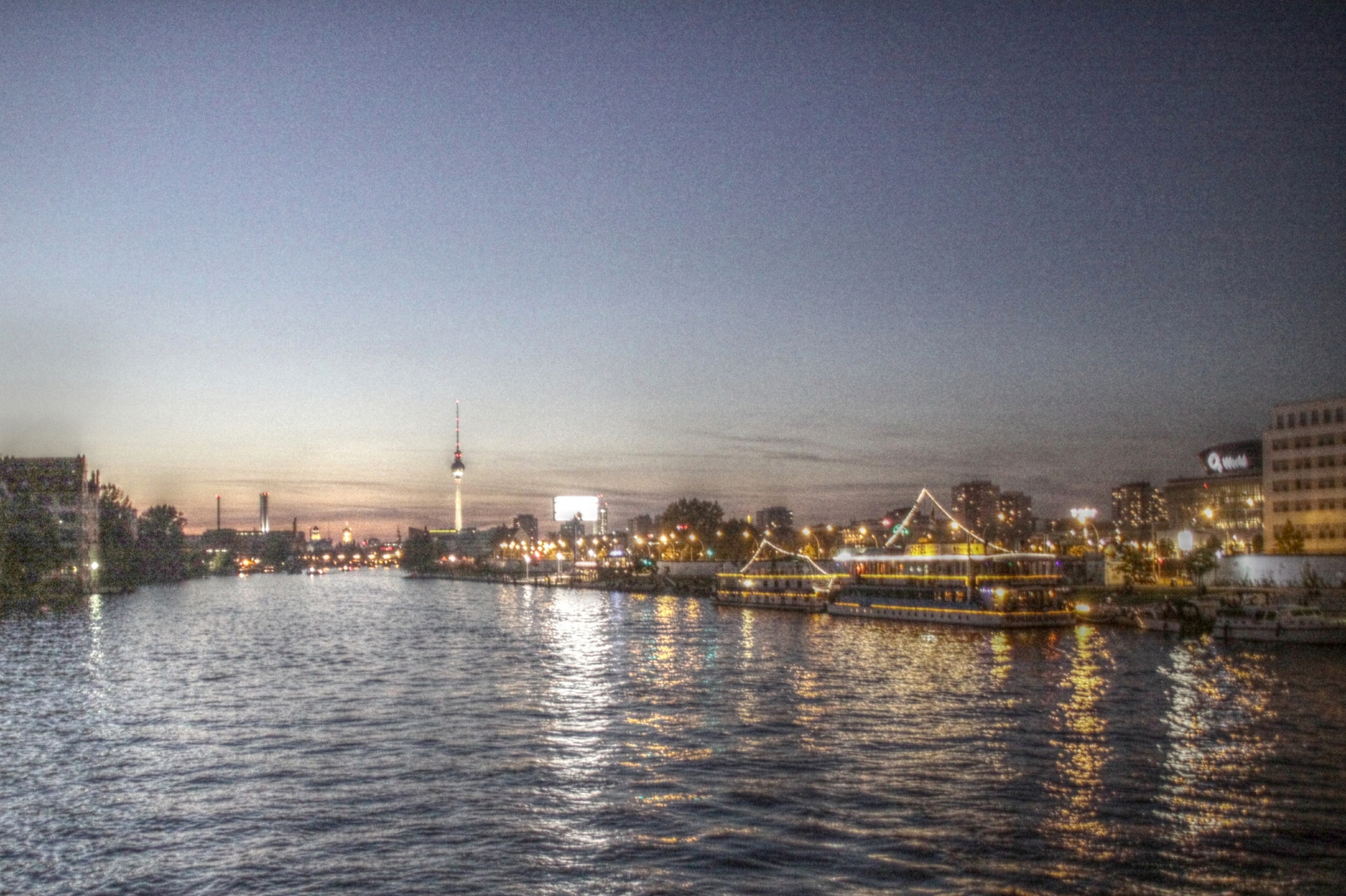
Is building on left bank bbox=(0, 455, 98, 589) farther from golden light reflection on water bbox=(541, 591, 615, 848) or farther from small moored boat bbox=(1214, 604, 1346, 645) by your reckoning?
small moored boat bbox=(1214, 604, 1346, 645)

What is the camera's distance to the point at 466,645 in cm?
7200

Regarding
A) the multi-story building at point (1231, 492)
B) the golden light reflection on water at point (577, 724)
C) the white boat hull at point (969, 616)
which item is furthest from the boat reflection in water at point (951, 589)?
the multi-story building at point (1231, 492)

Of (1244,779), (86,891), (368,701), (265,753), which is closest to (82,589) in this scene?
(368,701)

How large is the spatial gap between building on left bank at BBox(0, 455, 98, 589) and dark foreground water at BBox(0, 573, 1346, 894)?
330ft

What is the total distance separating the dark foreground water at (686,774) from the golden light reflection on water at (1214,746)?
0.53ft

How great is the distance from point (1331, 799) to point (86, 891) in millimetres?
30318

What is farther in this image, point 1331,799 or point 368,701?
point 368,701

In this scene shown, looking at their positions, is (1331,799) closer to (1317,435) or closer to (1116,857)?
(1116,857)

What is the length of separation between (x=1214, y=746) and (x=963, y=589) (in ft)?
170

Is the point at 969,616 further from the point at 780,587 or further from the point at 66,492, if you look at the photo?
the point at 66,492

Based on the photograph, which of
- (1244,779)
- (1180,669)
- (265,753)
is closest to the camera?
(1244,779)

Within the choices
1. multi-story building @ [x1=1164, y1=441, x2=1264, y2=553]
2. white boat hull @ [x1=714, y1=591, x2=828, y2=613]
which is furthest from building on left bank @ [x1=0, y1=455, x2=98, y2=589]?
multi-story building @ [x1=1164, y1=441, x2=1264, y2=553]

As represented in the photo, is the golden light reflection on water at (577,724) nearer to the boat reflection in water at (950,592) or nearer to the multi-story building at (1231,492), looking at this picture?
the boat reflection in water at (950,592)

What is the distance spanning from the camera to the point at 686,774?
1190 inches
